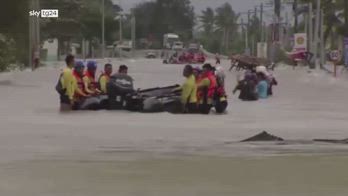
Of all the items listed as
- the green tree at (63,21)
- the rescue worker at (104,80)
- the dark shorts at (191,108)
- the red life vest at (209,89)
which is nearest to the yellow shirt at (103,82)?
the rescue worker at (104,80)

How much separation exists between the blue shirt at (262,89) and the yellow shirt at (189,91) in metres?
7.50

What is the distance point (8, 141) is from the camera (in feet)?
48.6

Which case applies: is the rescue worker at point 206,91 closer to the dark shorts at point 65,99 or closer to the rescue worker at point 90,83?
the rescue worker at point 90,83

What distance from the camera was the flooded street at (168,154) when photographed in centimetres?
993

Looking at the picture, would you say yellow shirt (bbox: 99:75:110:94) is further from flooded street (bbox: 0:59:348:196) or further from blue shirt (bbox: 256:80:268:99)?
blue shirt (bbox: 256:80:268:99)

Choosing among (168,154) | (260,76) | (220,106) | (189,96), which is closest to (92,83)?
(189,96)

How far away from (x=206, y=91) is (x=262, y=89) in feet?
24.9

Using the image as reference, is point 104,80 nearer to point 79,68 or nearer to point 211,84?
point 79,68

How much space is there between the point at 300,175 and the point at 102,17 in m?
114

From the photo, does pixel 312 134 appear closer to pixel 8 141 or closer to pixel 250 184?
pixel 8 141

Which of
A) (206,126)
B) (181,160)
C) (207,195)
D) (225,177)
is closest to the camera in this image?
(207,195)

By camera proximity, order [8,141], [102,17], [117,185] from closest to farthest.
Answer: [117,185], [8,141], [102,17]

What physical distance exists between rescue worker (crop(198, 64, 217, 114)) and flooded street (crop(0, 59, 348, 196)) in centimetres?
67

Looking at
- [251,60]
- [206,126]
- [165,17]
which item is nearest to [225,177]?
[206,126]
